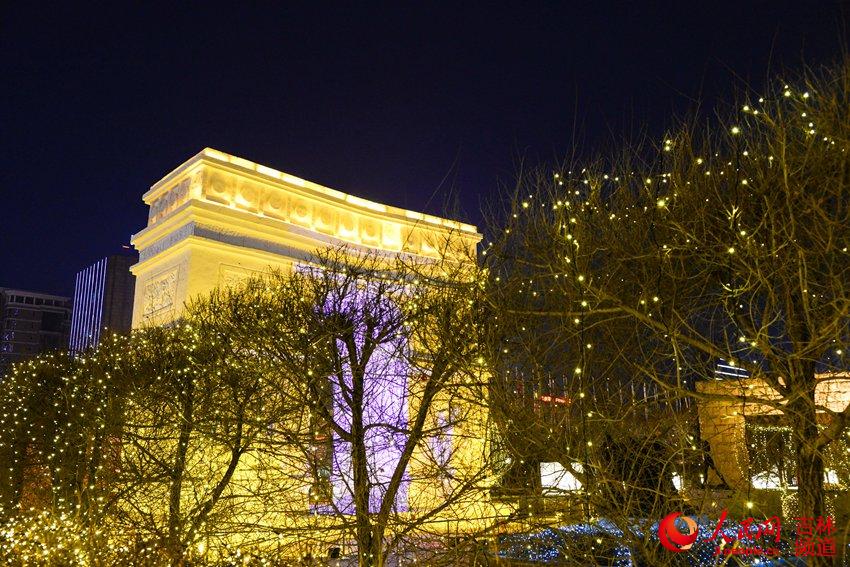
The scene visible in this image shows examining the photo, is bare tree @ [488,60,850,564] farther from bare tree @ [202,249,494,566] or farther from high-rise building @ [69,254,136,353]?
high-rise building @ [69,254,136,353]

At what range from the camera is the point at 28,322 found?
3364 inches

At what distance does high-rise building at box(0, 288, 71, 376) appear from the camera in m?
83.8

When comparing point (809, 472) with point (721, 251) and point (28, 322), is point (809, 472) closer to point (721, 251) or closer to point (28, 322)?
point (721, 251)

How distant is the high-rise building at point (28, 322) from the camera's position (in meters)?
83.8

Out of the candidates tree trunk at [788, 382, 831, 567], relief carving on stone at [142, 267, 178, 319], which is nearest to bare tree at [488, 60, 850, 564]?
tree trunk at [788, 382, 831, 567]

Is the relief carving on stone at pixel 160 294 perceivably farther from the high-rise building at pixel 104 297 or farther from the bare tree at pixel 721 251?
the high-rise building at pixel 104 297

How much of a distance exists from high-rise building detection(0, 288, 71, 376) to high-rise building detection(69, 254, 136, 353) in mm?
1932

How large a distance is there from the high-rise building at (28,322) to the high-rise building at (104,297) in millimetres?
1932

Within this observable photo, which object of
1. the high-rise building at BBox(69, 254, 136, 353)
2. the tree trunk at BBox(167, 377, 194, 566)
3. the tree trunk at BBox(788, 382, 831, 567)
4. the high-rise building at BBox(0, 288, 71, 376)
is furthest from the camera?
the high-rise building at BBox(69, 254, 136, 353)

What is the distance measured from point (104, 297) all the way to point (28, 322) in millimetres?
→ 9305

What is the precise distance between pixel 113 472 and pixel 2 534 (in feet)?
5.82

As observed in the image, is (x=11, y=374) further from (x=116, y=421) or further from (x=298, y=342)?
(x=298, y=342)

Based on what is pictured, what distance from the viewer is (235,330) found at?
10648 millimetres

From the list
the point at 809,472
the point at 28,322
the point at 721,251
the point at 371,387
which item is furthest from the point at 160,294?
the point at 28,322
